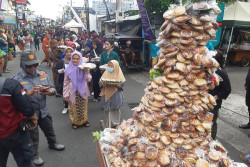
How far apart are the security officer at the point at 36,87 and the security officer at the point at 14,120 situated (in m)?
0.35

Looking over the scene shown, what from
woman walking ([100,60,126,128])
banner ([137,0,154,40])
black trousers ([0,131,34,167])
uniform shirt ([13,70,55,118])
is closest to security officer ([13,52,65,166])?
uniform shirt ([13,70,55,118])

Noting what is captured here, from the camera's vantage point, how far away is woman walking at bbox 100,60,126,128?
3766 mm

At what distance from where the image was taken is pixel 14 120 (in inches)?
90.0

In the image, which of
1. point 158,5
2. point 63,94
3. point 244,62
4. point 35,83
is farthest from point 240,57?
point 35,83

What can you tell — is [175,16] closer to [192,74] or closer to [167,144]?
[192,74]

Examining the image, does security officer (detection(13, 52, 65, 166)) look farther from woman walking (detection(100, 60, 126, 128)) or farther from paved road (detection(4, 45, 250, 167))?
woman walking (detection(100, 60, 126, 128))

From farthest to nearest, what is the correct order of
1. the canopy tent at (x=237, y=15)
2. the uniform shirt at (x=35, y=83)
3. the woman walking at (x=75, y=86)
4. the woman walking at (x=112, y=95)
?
the canopy tent at (x=237, y=15)
the woman walking at (x=75, y=86)
the woman walking at (x=112, y=95)
the uniform shirt at (x=35, y=83)

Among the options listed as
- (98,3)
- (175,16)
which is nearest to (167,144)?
(175,16)

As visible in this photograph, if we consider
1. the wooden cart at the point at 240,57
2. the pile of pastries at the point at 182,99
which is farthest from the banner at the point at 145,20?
the pile of pastries at the point at 182,99

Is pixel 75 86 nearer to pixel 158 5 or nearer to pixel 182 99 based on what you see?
pixel 182 99

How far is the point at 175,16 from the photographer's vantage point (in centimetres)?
174

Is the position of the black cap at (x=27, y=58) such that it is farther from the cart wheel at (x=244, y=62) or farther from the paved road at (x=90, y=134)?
the cart wheel at (x=244, y=62)

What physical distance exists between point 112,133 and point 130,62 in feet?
27.0

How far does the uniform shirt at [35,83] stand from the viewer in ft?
9.35
